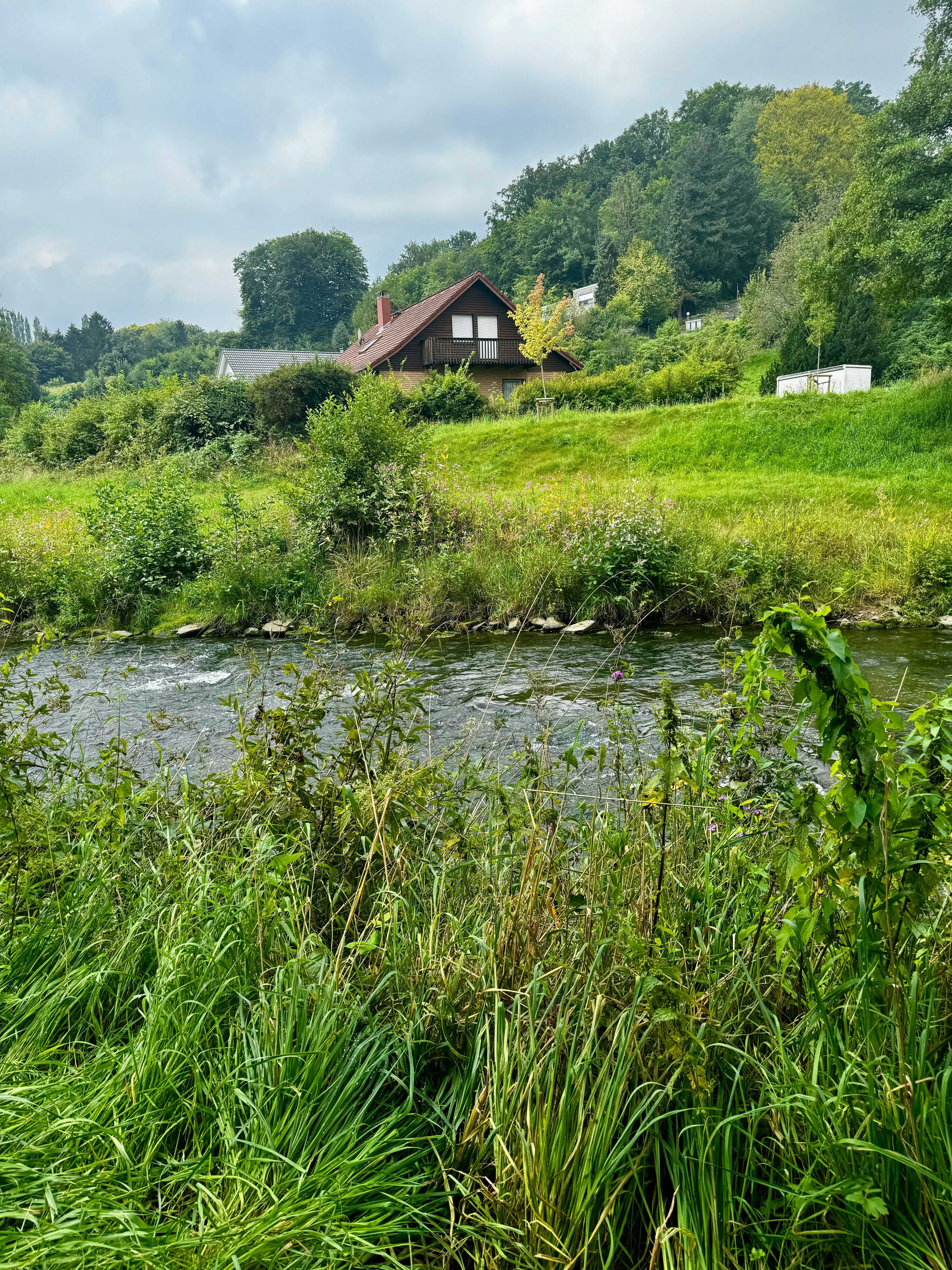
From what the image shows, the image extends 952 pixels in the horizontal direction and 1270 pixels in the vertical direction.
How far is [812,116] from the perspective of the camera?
2798 inches

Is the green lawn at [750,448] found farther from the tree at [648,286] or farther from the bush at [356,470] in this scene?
the tree at [648,286]

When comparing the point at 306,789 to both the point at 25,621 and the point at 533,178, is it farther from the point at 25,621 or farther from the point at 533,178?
the point at 533,178

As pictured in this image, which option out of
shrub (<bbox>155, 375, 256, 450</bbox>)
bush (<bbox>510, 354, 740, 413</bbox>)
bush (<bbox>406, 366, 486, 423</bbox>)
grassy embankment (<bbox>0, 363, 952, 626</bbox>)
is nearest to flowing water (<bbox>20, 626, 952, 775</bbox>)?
grassy embankment (<bbox>0, 363, 952, 626</bbox>)

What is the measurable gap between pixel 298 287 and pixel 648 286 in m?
47.3

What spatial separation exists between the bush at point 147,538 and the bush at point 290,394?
12332mm

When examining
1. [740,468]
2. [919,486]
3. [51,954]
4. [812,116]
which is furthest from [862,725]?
[812,116]

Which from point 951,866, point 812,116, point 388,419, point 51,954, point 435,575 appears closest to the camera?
point 951,866

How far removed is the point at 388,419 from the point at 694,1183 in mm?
13278

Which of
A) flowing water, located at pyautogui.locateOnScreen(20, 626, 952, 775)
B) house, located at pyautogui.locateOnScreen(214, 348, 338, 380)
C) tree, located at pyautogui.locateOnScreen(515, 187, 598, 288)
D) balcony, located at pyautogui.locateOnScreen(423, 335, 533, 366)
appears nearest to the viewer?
flowing water, located at pyautogui.locateOnScreen(20, 626, 952, 775)

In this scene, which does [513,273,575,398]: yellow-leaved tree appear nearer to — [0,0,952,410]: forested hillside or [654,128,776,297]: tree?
[0,0,952,410]: forested hillside

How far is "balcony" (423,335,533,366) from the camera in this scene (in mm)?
37562

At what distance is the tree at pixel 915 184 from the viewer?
61.0 feet

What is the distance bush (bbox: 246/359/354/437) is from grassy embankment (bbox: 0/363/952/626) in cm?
730

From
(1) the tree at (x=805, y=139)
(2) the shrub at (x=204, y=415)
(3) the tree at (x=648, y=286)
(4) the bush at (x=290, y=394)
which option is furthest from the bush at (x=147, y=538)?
(1) the tree at (x=805, y=139)
